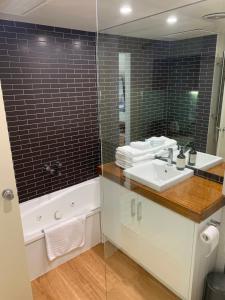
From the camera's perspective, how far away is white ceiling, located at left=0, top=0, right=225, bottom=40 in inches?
70.2

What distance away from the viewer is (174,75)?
218cm

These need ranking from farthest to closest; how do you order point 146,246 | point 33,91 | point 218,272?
point 33,91
point 146,246
point 218,272

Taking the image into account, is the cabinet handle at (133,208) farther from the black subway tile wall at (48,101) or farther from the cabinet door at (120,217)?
the black subway tile wall at (48,101)

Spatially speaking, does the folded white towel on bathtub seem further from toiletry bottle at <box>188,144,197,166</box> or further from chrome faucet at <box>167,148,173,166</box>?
toiletry bottle at <box>188,144,197,166</box>

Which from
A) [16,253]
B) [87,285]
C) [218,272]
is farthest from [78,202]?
[218,272]

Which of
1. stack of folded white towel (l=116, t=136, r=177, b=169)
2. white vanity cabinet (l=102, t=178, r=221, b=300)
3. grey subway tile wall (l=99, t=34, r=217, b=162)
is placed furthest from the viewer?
stack of folded white towel (l=116, t=136, r=177, b=169)

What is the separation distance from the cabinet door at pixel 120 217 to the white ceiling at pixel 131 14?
1.56m

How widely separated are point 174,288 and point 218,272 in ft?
1.24

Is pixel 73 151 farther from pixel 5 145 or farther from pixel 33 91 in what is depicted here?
pixel 5 145

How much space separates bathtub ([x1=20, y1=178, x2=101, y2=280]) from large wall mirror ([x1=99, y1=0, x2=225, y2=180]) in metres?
0.88

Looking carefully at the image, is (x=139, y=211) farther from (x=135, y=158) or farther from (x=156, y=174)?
(x=135, y=158)

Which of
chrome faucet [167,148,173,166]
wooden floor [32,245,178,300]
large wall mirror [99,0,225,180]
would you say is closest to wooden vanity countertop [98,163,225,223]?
large wall mirror [99,0,225,180]

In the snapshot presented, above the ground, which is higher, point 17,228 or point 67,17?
point 67,17

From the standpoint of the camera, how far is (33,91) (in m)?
2.59
